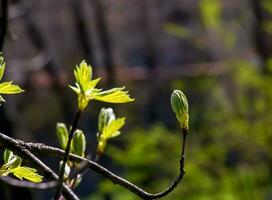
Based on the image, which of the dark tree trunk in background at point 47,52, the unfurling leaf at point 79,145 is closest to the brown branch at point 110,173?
the unfurling leaf at point 79,145

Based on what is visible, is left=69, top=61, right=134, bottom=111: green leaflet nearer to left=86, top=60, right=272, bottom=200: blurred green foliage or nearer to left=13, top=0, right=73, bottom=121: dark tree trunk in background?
left=86, top=60, right=272, bottom=200: blurred green foliage

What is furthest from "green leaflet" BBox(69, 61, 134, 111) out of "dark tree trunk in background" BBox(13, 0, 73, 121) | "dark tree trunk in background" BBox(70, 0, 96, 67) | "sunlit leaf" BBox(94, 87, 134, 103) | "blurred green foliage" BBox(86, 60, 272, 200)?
"dark tree trunk in background" BBox(70, 0, 96, 67)

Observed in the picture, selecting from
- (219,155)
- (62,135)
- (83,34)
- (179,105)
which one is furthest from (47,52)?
(179,105)

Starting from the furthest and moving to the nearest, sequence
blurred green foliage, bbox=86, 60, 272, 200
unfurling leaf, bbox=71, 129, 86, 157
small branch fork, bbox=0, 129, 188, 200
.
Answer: blurred green foliage, bbox=86, 60, 272, 200 < unfurling leaf, bbox=71, 129, 86, 157 < small branch fork, bbox=0, 129, 188, 200

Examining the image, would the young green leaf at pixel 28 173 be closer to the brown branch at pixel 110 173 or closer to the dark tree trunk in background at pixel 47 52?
the brown branch at pixel 110 173

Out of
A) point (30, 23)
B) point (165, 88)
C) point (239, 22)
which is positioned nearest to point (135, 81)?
point (165, 88)

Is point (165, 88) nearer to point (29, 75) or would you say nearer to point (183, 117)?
point (29, 75)

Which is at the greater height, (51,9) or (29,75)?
(51,9)

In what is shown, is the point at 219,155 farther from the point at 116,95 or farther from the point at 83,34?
the point at 116,95
